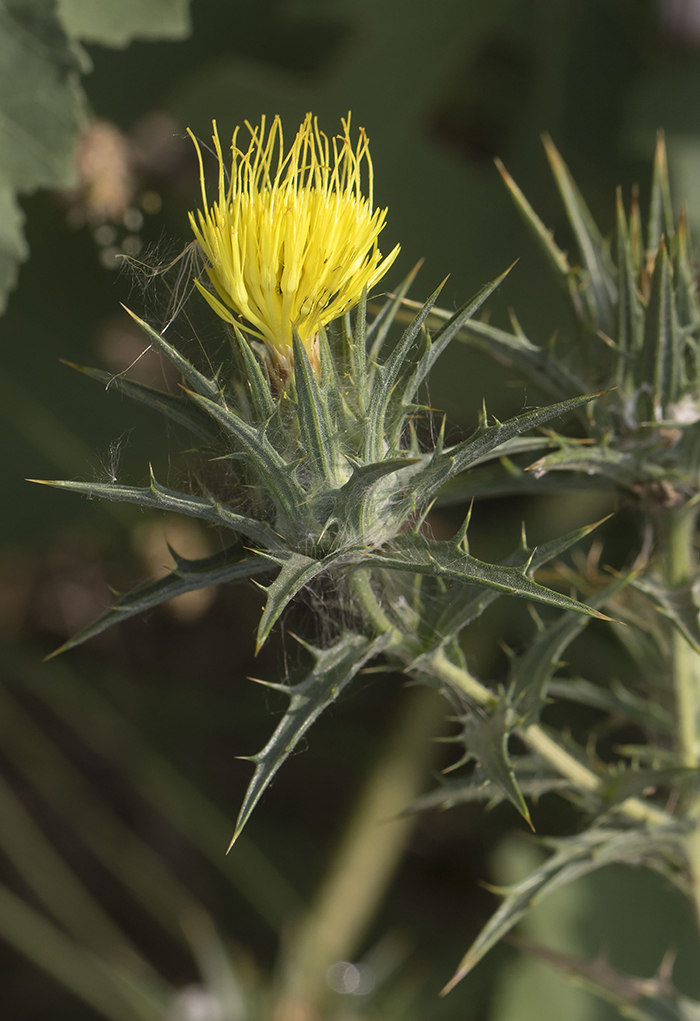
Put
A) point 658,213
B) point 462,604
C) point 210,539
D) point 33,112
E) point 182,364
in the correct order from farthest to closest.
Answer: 1. point 210,539
2. point 33,112
3. point 658,213
4. point 462,604
5. point 182,364

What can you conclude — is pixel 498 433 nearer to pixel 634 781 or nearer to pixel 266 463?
pixel 266 463

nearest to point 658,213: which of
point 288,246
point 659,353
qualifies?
point 659,353

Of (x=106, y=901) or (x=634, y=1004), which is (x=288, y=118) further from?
(x=106, y=901)

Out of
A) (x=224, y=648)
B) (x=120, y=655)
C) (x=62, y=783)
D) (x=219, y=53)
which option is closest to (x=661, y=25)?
(x=219, y=53)

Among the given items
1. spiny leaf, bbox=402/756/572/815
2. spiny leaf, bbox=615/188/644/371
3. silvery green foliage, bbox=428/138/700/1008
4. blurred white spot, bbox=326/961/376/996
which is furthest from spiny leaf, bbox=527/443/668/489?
blurred white spot, bbox=326/961/376/996

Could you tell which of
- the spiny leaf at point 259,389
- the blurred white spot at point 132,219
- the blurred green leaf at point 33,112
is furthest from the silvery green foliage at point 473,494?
the blurred white spot at point 132,219

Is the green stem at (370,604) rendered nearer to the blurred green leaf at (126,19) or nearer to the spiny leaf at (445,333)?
the spiny leaf at (445,333)
